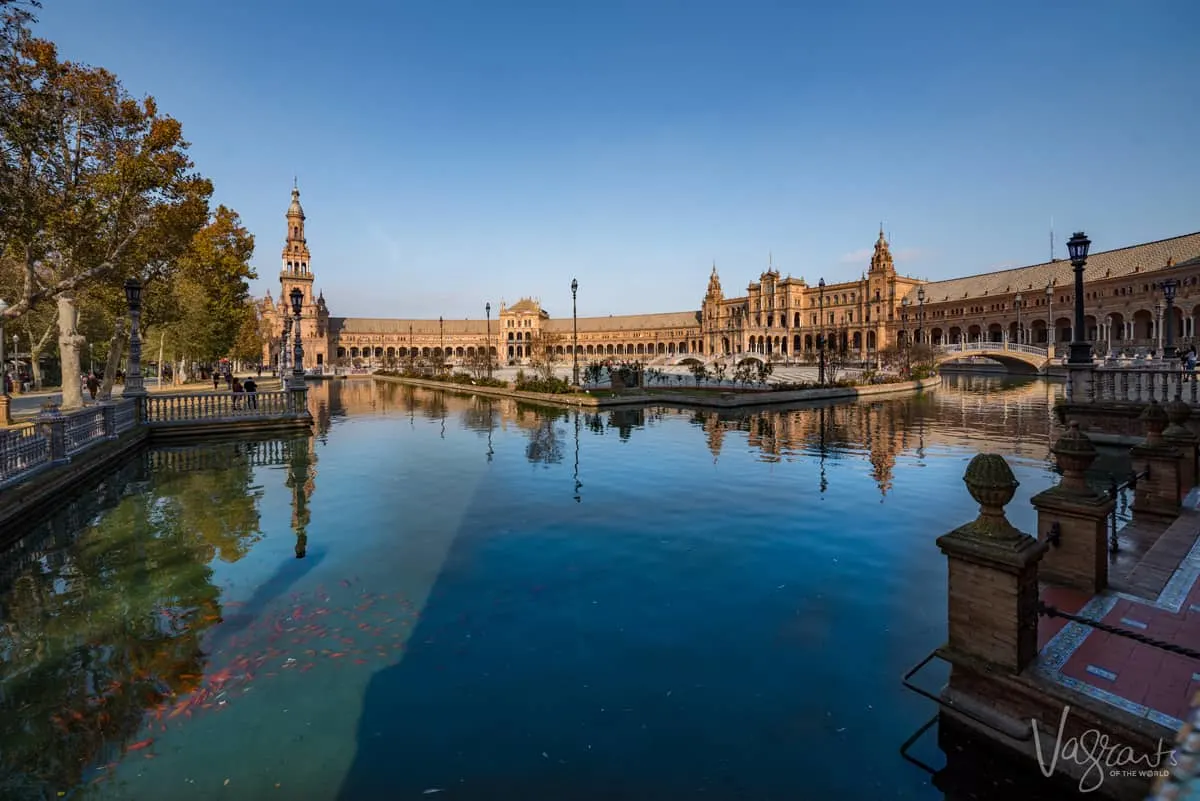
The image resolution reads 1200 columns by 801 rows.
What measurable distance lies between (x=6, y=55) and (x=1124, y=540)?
2129 centimetres

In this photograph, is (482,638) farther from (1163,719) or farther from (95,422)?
(95,422)

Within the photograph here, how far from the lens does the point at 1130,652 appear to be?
474 cm

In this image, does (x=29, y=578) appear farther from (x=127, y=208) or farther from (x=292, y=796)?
(x=127, y=208)

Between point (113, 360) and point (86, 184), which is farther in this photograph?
point (113, 360)

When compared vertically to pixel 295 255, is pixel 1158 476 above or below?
below

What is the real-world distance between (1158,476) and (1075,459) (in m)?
3.75

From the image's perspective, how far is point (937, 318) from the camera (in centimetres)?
9644

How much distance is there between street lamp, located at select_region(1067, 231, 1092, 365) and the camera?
16.0 m

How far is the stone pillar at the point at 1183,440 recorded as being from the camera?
835 centimetres

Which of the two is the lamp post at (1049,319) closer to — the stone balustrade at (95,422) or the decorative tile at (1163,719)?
the stone balustrade at (95,422)

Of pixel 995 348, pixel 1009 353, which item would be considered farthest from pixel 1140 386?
pixel 995 348

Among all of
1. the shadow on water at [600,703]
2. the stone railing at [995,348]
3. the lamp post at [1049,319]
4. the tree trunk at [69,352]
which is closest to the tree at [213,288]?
the tree trunk at [69,352]

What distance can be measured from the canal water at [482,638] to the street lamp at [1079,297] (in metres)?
5.86

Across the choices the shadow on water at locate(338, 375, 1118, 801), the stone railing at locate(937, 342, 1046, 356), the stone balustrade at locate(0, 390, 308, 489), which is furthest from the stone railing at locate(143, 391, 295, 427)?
the stone railing at locate(937, 342, 1046, 356)
